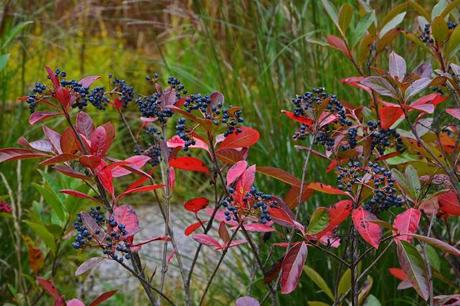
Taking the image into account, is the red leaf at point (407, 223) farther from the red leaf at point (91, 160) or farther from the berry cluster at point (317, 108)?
the red leaf at point (91, 160)

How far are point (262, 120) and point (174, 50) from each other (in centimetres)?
459

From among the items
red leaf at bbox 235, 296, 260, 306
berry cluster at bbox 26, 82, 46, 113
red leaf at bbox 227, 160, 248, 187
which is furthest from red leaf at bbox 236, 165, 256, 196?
berry cluster at bbox 26, 82, 46, 113

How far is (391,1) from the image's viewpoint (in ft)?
11.9

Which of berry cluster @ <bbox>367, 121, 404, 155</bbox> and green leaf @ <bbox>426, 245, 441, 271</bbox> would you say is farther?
green leaf @ <bbox>426, 245, 441, 271</bbox>

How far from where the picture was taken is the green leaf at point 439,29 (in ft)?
6.64

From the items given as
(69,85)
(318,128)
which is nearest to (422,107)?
(318,128)

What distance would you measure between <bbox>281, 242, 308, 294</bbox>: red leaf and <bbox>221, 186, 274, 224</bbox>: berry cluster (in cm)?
9

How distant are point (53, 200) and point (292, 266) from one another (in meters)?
1.13

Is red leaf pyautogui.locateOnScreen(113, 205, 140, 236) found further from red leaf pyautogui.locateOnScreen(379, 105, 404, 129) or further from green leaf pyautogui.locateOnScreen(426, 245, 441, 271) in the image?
green leaf pyautogui.locateOnScreen(426, 245, 441, 271)

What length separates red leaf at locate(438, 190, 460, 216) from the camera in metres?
2.01

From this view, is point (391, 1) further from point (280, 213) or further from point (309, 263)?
point (280, 213)

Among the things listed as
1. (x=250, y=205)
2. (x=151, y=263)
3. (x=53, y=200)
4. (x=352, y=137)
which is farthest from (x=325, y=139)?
(x=151, y=263)

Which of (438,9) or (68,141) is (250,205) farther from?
(438,9)

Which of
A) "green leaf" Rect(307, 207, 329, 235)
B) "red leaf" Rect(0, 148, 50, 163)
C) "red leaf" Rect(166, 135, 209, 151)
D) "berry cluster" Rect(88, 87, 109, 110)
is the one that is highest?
"berry cluster" Rect(88, 87, 109, 110)
